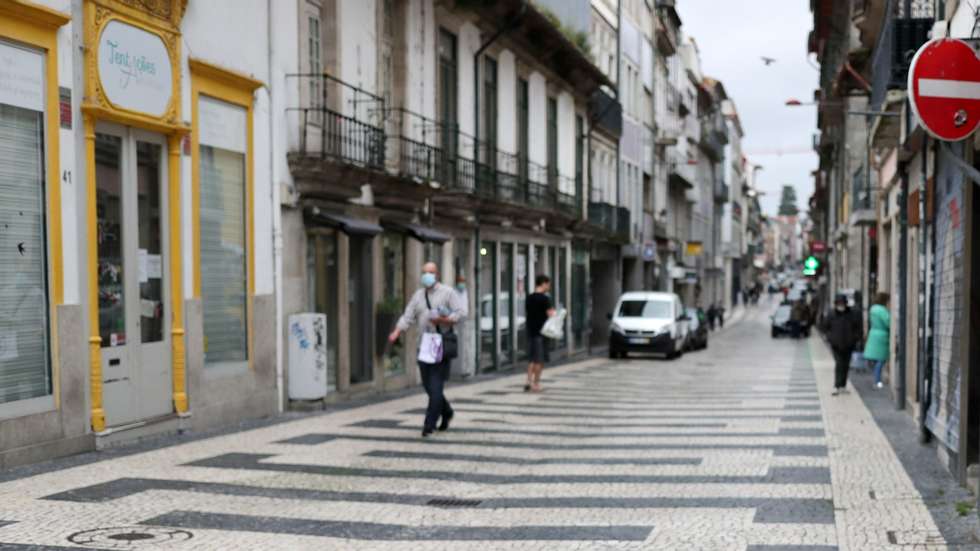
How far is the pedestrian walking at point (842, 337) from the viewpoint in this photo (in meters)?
18.8

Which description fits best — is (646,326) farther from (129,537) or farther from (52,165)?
(129,537)

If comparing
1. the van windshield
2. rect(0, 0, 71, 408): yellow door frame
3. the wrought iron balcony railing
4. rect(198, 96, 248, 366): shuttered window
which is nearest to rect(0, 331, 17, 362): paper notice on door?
rect(0, 0, 71, 408): yellow door frame

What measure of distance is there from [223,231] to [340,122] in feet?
11.8

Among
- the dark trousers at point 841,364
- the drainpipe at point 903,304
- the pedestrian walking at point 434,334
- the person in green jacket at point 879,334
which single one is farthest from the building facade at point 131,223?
the person in green jacket at point 879,334

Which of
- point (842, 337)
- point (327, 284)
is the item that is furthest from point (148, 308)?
point (842, 337)

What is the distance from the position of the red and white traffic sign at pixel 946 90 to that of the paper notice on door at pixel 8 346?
717cm

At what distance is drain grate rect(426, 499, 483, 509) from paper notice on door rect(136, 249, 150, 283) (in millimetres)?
4766

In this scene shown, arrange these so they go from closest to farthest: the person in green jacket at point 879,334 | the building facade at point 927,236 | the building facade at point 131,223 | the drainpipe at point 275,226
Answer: the building facade at point 927,236 < the building facade at point 131,223 < the drainpipe at point 275,226 < the person in green jacket at point 879,334

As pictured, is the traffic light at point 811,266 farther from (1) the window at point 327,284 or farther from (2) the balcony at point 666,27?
(1) the window at point 327,284

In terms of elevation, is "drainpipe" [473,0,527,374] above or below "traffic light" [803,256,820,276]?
above

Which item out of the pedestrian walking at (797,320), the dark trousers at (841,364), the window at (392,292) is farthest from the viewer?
the pedestrian walking at (797,320)

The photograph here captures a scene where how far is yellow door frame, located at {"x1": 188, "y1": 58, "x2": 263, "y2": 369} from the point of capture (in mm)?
12922

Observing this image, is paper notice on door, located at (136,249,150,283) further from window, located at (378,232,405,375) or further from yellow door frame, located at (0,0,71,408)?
window, located at (378,232,405,375)

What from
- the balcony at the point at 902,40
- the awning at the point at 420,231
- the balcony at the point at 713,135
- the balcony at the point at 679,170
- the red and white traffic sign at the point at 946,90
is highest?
the balcony at the point at 713,135
